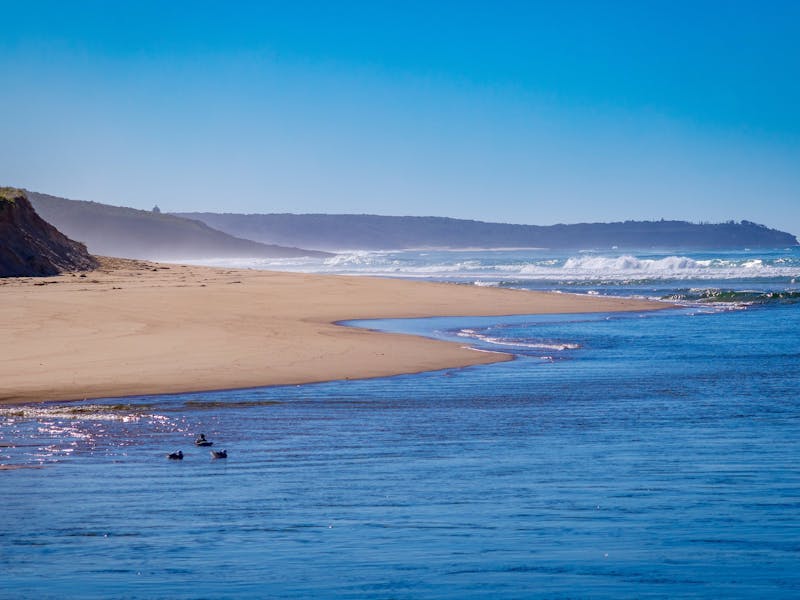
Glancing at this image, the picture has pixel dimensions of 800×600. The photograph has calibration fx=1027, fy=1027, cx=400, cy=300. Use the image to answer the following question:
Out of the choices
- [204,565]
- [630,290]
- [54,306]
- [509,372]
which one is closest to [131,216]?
[630,290]

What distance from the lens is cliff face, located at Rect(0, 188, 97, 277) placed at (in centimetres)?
2803

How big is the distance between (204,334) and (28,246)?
13.9m

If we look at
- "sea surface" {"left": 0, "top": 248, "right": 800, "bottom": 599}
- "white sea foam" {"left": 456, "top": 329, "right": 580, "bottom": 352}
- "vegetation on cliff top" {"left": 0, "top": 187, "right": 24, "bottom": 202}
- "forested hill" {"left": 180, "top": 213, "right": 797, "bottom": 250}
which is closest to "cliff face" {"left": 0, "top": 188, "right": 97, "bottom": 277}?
"vegetation on cliff top" {"left": 0, "top": 187, "right": 24, "bottom": 202}

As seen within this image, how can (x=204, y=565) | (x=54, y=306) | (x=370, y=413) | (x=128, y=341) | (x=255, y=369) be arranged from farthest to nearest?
(x=54, y=306)
(x=128, y=341)
(x=255, y=369)
(x=370, y=413)
(x=204, y=565)

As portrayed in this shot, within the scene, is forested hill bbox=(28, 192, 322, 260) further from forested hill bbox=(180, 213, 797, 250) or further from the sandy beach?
the sandy beach

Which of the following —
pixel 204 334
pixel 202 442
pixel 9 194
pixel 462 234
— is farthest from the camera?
pixel 462 234

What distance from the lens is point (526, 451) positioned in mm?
9023

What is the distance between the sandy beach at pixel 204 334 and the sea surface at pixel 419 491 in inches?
42.0

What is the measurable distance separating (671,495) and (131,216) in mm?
115102

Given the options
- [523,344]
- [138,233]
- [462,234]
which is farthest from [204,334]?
[462,234]

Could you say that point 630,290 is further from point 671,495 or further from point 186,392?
point 671,495

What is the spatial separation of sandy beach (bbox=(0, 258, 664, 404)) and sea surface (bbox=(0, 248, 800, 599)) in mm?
1067

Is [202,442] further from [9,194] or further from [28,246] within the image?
[9,194]

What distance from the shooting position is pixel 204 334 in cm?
1744
